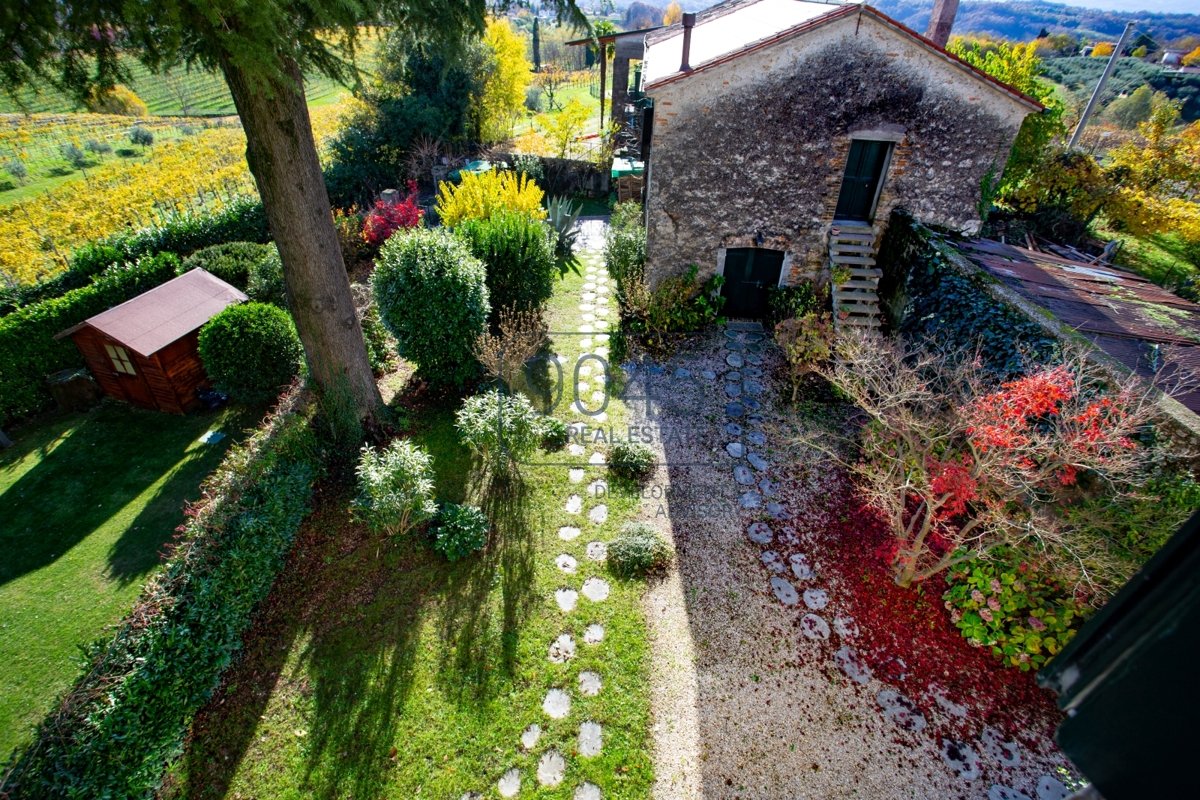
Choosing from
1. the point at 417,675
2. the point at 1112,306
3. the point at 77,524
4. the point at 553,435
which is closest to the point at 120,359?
the point at 77,524

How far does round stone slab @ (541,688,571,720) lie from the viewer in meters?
5.54

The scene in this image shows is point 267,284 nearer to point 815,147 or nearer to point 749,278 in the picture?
point 749,278

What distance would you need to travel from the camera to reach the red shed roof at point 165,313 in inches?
379

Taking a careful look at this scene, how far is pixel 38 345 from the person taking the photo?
10297mm

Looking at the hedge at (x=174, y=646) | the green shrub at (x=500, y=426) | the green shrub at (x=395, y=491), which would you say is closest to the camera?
the hedge at (x=174, y=646)

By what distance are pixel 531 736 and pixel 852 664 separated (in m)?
3.75

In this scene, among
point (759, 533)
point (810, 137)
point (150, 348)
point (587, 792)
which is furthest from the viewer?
point (810, 137)

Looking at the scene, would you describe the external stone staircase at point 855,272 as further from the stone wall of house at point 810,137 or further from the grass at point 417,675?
the grass at point 417,675

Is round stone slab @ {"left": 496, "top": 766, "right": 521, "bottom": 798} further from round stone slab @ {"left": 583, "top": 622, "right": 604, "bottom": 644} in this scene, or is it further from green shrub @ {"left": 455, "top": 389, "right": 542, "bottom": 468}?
green shrub @ {"left": 455, "top": 389, "right": 542, "bottom": 468}

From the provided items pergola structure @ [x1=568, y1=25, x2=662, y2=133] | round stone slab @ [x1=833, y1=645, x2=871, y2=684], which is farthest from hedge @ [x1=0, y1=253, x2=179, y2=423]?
pergola structure @ [x1=568, y1=25, x2=662, y2=133]

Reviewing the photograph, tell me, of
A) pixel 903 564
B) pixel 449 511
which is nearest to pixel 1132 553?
pixel 903 564

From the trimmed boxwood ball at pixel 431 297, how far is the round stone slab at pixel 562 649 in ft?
17.2

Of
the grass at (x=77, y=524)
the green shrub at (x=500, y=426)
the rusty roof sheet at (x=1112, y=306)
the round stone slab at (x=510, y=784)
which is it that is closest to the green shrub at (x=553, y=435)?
the green shrub at (x=500, y=426)

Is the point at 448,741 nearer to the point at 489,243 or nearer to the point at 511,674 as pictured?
the point at 511,674
